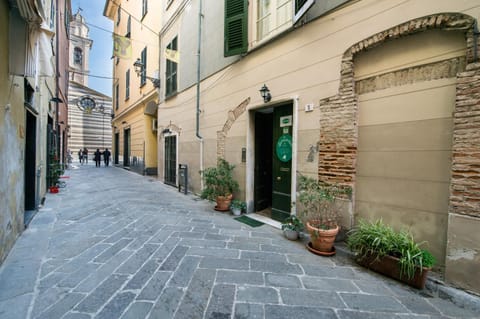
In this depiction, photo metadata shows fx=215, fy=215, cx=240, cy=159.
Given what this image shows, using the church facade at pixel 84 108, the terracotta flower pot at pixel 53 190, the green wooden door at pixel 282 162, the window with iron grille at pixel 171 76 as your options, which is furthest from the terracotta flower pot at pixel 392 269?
the church facade at pixel 84 108

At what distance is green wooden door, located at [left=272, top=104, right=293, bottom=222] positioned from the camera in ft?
13.6

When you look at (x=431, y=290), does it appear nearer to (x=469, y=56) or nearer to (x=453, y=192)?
(x=453, y=192)

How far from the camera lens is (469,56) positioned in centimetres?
216

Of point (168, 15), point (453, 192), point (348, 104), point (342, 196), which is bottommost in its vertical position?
point (342, 196)

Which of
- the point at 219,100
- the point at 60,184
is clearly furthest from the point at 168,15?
the point at 60,184

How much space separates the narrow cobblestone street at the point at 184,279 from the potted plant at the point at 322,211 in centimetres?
18

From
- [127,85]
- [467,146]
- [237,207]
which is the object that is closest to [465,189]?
[467,146]

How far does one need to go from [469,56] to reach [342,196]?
204 centimetres

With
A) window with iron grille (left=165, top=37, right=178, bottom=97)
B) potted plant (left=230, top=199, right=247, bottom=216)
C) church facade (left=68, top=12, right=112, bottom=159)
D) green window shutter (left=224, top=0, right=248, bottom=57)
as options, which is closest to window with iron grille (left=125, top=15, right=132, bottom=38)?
window with iron grille (left=165, top=37, right=178, bottom=97)

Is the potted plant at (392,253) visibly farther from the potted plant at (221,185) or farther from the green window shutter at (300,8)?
the green window shutter at (300,8)

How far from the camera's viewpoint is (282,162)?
14.1ft

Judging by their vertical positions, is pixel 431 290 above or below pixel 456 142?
below

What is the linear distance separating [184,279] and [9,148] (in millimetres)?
2746

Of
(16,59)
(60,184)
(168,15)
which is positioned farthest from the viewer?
(168,15)
